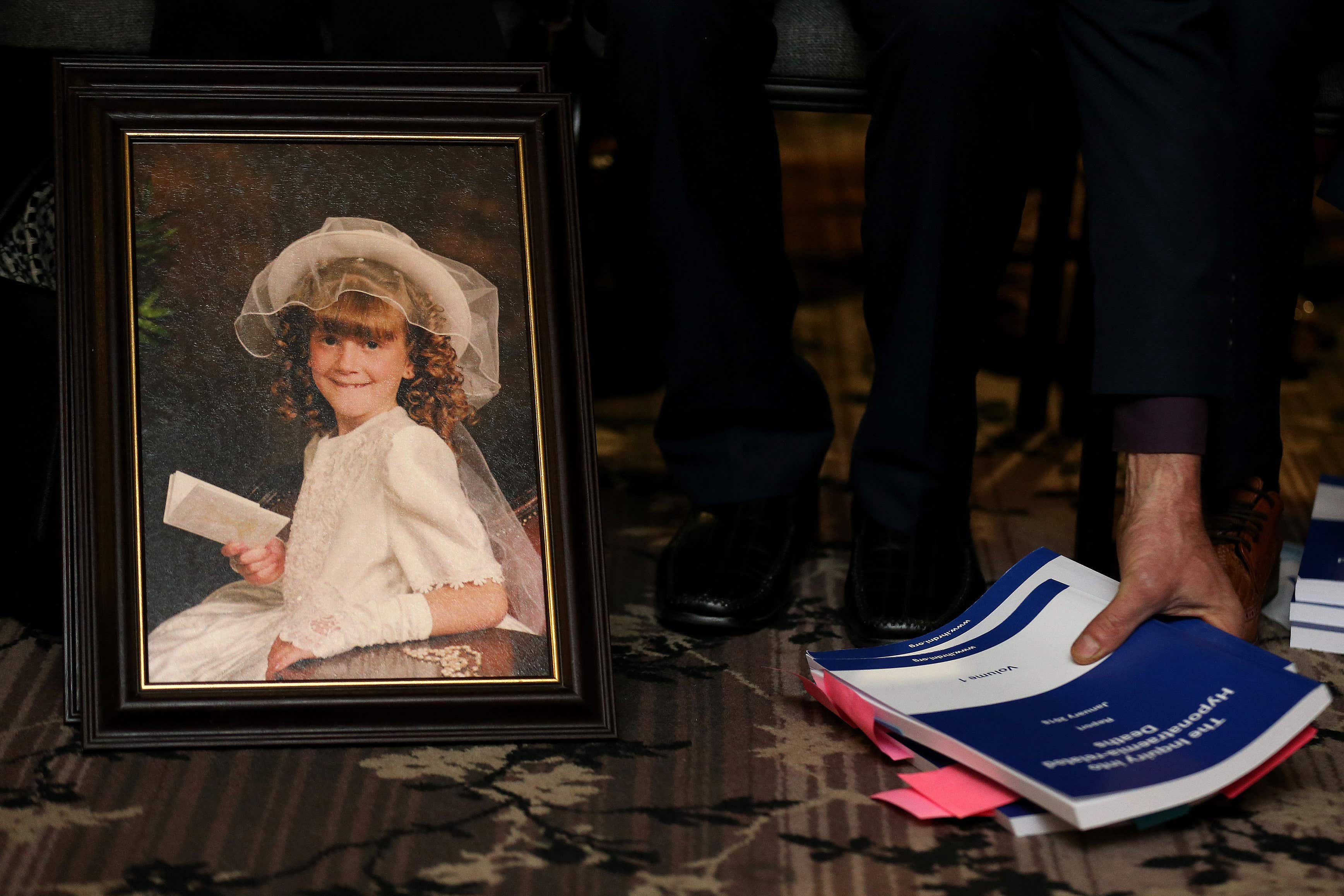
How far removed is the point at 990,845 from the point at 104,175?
0.73 meters

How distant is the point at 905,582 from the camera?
3.33ft

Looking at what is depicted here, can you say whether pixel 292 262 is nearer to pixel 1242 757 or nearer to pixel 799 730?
pixel 799 730

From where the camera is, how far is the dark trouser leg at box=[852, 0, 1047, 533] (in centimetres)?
96

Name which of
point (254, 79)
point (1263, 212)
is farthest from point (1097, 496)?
point (254, 79)

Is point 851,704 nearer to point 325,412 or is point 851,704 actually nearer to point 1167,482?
point 1167,482

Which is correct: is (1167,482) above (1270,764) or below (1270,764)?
above

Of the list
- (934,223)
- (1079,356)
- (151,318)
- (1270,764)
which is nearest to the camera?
(1270,764)

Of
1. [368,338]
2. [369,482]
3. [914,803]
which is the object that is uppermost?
[368,338]

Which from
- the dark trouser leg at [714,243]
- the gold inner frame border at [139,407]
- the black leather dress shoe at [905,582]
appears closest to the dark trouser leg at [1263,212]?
the black leather dress shoe at [905,582]

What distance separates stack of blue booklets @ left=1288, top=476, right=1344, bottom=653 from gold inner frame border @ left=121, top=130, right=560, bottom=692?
627 mm

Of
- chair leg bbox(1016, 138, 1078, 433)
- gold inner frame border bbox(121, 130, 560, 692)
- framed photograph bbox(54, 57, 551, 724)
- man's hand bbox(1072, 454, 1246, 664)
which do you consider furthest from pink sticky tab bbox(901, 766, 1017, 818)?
chair leg bbox(1016, 138, 1078, 433)

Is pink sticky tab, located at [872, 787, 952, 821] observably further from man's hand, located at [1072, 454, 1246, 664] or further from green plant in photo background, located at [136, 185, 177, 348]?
green plant in photo background, located at [136, 185, 177, 348]

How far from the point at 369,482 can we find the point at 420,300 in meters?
0.13

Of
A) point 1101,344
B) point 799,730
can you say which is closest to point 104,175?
point 799,730
